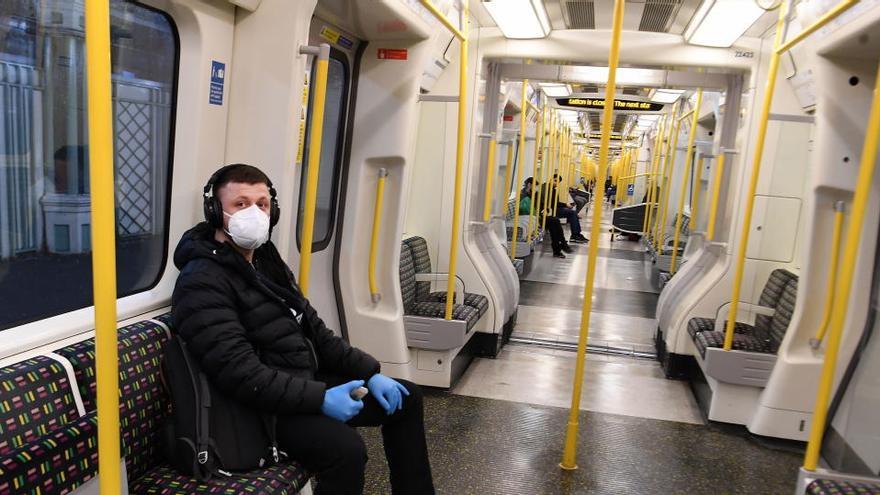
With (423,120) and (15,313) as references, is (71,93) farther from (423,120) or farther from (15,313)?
(423,120)

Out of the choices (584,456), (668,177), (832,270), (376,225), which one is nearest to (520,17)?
(376,225)

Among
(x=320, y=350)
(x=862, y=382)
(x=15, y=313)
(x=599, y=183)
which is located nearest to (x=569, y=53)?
(x=599, y=183)

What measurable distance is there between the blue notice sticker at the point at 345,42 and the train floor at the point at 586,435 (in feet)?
7.54

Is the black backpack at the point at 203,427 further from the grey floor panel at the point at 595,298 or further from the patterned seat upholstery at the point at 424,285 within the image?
the grey floor panel at the point at 595,298

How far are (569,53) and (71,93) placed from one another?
12.9 feet

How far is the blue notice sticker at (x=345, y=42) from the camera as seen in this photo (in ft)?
12.7

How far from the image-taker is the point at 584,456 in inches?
148

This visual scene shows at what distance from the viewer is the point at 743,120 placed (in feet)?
16.7

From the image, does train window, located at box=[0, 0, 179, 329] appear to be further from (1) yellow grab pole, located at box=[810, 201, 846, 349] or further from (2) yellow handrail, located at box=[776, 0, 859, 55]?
(1) yellow grab pole, located at box=[810, 201, 846, 349]

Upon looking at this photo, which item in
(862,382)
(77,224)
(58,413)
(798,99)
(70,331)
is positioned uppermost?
(798,99)

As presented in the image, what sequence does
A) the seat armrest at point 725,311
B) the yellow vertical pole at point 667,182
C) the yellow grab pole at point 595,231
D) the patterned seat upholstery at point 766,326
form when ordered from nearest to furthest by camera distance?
the yellow grab pole at point 595,231
the patterned seat upholstery at point 766,326
the seat armrest at point 725,311
the yellow vertical pole at point 667,182

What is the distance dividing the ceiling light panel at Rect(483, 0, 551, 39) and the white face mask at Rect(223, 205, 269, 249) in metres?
2.71

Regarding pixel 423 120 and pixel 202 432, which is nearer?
pixel 202 432

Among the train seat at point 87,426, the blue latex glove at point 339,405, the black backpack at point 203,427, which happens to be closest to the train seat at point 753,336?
the blue latex glove at point 339,405
